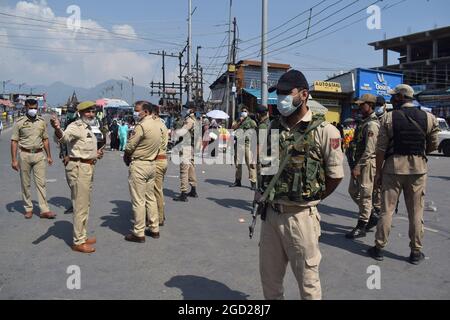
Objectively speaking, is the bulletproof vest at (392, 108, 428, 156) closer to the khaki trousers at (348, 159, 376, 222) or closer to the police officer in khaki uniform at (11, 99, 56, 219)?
the khaki trousers at (348, 159, 376, 222)

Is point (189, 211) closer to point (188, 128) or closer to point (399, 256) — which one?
point (188, 128)

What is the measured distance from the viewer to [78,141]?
5109mm

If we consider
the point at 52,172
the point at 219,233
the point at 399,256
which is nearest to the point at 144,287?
the point at 219,233

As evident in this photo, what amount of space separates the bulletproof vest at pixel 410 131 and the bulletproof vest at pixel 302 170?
222 cm

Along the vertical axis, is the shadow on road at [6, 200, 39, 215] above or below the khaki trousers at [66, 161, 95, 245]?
below

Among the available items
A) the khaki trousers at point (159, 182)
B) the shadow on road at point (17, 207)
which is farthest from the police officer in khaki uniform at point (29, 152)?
the khaki trousers at point (159, 182)

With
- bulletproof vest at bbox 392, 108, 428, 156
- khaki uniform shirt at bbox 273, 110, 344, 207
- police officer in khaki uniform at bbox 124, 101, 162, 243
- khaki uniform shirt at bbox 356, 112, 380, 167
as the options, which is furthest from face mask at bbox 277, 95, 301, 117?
khaki uniform shirt at bbox 356, 112, 380, 167

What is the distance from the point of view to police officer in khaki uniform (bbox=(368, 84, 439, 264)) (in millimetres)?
4602

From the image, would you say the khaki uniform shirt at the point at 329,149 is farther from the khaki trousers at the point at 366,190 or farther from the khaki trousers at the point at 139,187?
the khaki trousers at the point at 366,190

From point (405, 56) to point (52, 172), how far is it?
46.3m

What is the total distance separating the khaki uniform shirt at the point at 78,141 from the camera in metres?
5.08

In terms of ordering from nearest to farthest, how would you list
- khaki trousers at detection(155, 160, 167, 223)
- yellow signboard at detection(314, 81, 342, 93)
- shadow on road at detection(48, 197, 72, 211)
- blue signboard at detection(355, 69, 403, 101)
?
khaki trousers at detection(155, 160, 167, 223) < shadow on road at detection(48, 197, 72, 211) < yellow signboard at detection(314, 81, 342, 93) < blue signboard at detection(355, 69, 403, 101)

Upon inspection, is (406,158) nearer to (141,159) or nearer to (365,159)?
(365,159)

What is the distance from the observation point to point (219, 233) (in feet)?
19.2
